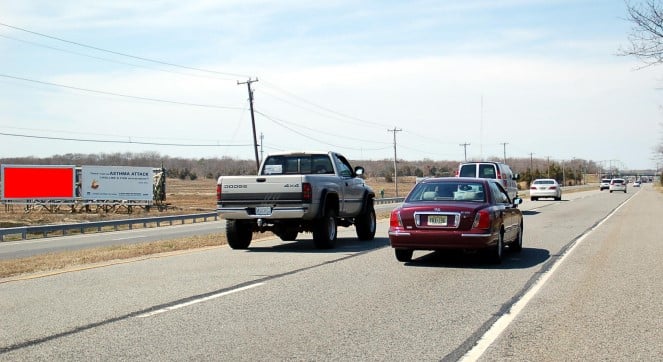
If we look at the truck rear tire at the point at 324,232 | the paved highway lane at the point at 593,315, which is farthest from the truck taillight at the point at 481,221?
the truck rear tire at the point at 324,232

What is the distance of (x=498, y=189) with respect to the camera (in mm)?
14305

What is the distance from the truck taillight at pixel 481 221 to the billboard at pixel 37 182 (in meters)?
40.6

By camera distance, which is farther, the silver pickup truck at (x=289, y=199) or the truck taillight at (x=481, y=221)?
the silver pickup truck at (x=289, y=199)

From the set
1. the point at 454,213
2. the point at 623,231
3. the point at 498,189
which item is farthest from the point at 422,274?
the point at 623,231

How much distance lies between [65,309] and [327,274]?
4201 millimetres

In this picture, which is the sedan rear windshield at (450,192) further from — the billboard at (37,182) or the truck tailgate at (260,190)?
the billboard at (37,182)

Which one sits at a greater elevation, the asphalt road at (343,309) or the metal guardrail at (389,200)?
the asphalt road at (343,309)

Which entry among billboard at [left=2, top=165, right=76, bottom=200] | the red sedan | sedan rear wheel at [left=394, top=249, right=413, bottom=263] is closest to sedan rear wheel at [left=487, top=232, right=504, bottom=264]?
the red sedan

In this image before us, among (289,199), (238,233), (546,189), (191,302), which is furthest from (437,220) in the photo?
(546,189)

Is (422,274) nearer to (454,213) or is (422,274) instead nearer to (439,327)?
(454,213)

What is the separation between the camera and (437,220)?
12.2 meters

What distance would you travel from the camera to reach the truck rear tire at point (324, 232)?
51.2 ft

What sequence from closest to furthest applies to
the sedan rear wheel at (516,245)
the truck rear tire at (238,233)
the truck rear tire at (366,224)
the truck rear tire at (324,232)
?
the sedan rear wheel at (516,245), the truck rear tire at (324,232), the truck rear tire at (238,233), the truck rear tire at (366,224)

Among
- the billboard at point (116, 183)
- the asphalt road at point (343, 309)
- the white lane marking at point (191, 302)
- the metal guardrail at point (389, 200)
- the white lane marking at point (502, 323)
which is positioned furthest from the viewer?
the metal guardrail at point (389, 200)
